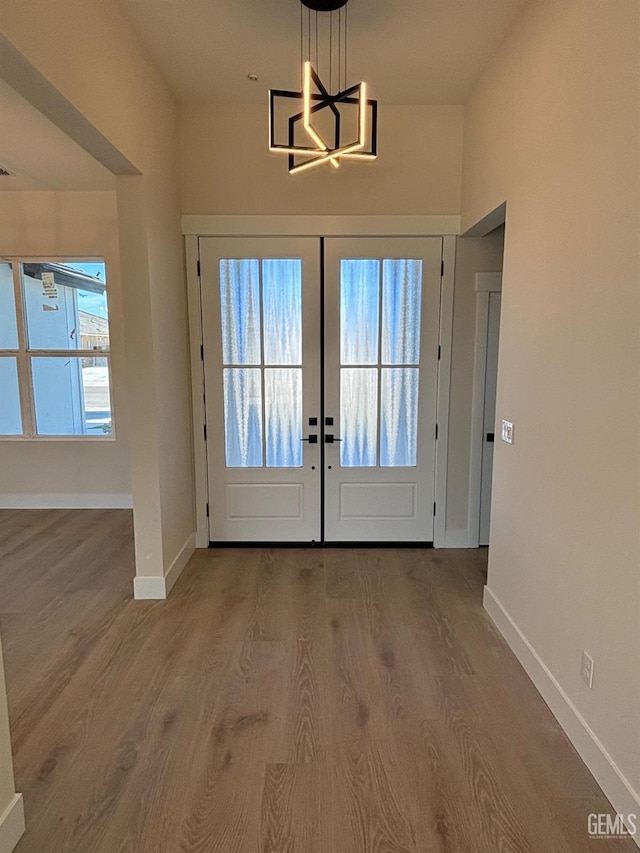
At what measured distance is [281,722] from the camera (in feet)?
6.89

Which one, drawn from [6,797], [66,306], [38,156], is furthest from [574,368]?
[66,306]

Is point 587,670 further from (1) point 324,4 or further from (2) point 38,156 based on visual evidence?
(2) point 38,156

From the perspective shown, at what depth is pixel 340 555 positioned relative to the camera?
3854 mm

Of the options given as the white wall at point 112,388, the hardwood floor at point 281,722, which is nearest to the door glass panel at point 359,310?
the hardwood floor at point 281,722

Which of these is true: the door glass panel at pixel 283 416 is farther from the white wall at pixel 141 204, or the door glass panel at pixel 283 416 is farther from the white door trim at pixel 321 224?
the white door trim at pixel 321 224

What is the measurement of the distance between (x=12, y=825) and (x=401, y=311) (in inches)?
137

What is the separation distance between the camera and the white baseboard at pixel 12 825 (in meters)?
1.50

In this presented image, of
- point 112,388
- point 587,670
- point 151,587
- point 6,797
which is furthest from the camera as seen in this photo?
point 112,388

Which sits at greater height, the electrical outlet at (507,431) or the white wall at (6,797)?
the electrical outlet at (507,431)

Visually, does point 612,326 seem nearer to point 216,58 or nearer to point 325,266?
point 325,266

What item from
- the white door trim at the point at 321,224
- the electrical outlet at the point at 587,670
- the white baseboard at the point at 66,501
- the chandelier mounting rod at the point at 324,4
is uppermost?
the chandelier mounting rod at the point at 324,4

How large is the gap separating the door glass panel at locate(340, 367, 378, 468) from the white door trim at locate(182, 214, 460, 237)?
1040 millimetres

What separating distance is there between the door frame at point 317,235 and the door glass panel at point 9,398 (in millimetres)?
2312

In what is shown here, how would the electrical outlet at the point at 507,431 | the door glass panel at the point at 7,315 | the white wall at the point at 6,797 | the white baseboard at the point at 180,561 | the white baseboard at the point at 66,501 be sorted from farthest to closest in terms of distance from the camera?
the white baseboard at the point at 66,501, the door glass panel at the point at 7,315, the white baseboard at the point at 180,561, the electrical outlet at the point at 507,431, the white wall at the point at 6,797
